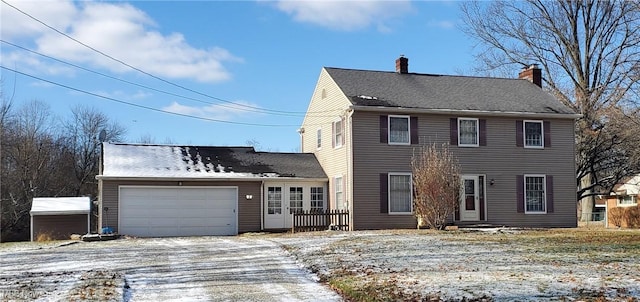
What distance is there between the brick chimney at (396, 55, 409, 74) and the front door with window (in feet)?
19.7

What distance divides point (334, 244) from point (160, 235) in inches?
388

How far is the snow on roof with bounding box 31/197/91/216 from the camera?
29.5 metres

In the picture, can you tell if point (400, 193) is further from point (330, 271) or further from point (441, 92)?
point (330, 271)

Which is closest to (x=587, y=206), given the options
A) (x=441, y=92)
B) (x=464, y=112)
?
(x=441, y=92)

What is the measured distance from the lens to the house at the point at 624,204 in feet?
109

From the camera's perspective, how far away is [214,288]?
10.0 metres

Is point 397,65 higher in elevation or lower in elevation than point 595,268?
higher

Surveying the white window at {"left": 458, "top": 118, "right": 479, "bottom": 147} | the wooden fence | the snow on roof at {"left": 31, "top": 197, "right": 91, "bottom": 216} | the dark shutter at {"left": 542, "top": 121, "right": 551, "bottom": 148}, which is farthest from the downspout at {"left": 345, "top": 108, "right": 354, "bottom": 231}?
the snow on roof at {"left": 31, "top": 197, "right": 91, "bottom": 216}

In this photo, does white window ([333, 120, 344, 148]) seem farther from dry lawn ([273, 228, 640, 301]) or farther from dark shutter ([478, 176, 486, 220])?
dry lawn ([273, 228, 640, 301])

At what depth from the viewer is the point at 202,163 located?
25375 mm

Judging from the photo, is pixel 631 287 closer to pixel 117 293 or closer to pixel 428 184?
pixel 117 293

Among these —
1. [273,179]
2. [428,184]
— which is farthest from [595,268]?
[273,179]

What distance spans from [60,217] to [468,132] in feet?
64.2

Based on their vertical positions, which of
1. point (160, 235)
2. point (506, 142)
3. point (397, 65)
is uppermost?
point (397, 65)
